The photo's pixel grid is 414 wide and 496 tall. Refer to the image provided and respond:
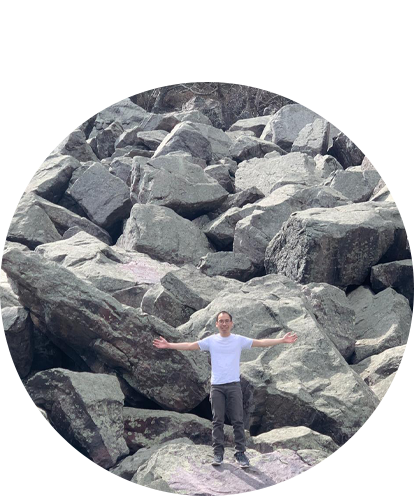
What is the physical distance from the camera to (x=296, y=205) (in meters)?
16.3

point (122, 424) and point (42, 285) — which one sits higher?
point (42, 285)

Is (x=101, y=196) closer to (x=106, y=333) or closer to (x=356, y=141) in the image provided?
(x=356, y=141)

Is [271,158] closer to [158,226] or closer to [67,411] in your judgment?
[158,226]

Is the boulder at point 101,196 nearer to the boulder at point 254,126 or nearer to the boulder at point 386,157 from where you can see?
the boulder at point 386,157

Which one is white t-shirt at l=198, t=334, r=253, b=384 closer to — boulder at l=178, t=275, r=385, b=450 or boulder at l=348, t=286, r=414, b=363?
boulder at l=178, t=275, r=385, b=450

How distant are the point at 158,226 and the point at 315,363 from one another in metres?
7.00

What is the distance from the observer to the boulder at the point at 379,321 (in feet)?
38.0

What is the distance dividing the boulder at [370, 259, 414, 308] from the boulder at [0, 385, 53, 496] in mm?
7440

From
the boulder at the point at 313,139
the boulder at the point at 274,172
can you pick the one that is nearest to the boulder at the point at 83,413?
the boulder at the point at 274,172

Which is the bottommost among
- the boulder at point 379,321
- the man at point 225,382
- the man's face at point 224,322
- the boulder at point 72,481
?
the boulder at point 379,321

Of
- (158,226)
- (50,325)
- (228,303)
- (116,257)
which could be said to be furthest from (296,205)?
(50,325)

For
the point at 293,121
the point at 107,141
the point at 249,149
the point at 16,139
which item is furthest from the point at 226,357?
the point at 16,139

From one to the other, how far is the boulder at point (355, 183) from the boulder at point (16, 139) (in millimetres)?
12673

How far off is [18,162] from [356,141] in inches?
404
